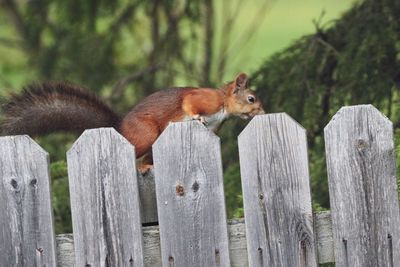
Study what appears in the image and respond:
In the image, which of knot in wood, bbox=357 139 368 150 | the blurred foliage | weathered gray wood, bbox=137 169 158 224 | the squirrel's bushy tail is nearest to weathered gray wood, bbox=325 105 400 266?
knot in wood, bbox=357 139 368 150

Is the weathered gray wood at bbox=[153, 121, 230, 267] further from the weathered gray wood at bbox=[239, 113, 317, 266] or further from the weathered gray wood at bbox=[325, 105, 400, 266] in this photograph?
the weathered gray wood at bbox=[325, 105, 400, 266]

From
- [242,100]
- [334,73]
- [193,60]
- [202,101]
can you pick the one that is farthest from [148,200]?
[193,60]

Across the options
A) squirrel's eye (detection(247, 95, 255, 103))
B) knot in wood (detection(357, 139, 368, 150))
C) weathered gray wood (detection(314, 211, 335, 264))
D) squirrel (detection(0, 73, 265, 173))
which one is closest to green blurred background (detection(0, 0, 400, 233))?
squirrel (detection(0, 73, 265, 173))

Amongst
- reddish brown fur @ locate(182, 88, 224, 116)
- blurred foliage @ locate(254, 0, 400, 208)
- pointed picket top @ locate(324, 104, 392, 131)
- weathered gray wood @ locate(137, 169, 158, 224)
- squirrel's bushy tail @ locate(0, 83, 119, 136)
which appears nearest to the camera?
pointed picket top @ locate(324, 104, 392, 131)

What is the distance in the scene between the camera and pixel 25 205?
A: 296 centimetres

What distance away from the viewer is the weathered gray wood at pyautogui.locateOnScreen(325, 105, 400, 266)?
9.52ft

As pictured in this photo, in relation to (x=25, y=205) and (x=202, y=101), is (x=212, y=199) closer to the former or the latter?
(x=25, y=205)

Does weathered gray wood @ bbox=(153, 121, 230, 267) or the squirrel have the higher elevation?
the squirrel

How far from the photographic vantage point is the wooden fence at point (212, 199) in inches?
114

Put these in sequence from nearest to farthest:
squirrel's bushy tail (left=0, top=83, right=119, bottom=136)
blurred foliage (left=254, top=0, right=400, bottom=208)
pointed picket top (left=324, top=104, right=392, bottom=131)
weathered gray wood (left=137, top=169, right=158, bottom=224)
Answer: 1. pointed picket top (left=324, top=104, right=392, bottom=131)
2. weathered gray wood (left=137, top=169, right=158, bottom=224)
3. squirrel's bushy tail (left=0, top=83, right=119, bottom=136)
4. blurred foliage (left=254, top=0, right=400, bottom=208)

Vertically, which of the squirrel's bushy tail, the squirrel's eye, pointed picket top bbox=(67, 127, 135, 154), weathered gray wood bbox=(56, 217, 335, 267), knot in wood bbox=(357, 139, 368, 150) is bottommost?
weathered gray wood bbox=(56, 217, 335, 267)

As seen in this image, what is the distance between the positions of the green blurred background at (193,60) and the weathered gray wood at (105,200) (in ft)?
2.02

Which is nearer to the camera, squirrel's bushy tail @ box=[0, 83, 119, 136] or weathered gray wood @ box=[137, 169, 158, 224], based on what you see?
weathered gray wood @ box=[137, 169, 158, 224]

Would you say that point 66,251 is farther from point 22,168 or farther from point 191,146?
point 191,146
